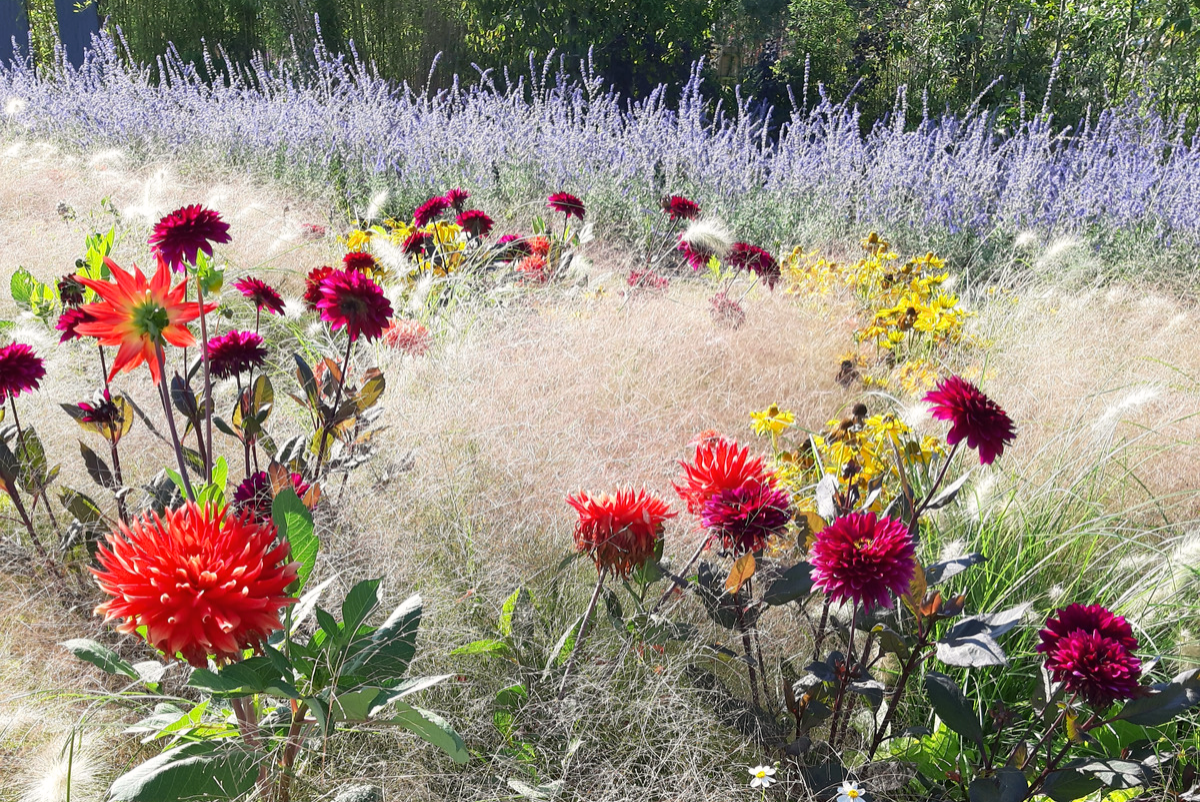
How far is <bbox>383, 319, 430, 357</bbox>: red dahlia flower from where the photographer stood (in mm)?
2563

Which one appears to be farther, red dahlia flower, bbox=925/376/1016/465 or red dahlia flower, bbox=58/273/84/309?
red dahlia flower, bbox=58/273/84/309

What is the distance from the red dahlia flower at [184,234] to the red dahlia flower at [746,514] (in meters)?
0.82

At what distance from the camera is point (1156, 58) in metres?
8.80

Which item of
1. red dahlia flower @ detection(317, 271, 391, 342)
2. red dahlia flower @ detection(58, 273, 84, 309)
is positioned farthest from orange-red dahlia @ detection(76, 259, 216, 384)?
red dahlia flower @ detection(58, 273, 84, 309)

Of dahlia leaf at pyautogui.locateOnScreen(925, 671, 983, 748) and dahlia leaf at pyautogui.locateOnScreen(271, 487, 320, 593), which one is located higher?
dahlia leaf at pyautogui.locateOnScreen(271, 487, 320, 593)

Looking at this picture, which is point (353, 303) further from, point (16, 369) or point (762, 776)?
point (762, 776)

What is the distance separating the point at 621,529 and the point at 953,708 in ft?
1.58

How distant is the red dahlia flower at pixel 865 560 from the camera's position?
1.03 m

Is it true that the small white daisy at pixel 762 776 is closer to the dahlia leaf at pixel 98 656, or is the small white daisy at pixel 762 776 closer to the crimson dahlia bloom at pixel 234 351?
the dahlia leaf at pixel 98 656

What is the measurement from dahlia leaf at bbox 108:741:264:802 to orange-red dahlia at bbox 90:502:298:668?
0.19 meters

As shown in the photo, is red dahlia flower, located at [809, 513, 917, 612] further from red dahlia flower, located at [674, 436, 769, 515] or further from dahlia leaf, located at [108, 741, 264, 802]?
dahlia leaf, located at [108, 741, 264, 802]

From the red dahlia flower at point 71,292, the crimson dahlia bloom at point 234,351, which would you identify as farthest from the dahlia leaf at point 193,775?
the red dahlia flower at point 71,292

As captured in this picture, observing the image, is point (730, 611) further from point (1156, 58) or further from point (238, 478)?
point (1156, 58)

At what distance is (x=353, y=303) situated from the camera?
1.46 meters
